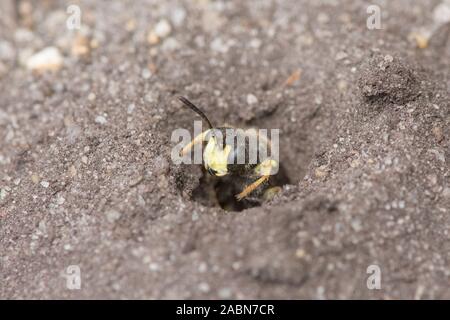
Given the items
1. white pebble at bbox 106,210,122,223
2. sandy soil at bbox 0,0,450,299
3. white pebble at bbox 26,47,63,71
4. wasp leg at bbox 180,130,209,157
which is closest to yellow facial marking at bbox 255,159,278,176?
sandy soil at bbox 0,0,450,299

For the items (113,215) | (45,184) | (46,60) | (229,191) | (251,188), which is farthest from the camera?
(46,60)

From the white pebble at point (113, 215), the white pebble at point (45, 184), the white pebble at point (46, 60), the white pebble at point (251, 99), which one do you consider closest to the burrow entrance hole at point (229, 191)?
the white pebble at point (251, 99)

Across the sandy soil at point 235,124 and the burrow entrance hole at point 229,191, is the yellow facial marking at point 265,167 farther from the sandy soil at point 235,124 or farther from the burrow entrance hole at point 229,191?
the sandy soil at point 235,124

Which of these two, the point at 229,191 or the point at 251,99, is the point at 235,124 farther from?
the point at 229,191

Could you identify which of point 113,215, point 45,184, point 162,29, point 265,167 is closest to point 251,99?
point 265,167

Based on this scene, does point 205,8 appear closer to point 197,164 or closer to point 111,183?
point 197,164
